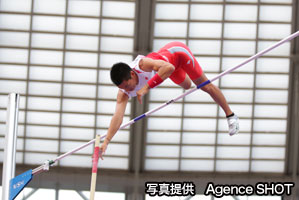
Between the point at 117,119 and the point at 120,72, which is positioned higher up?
the point at 120,72

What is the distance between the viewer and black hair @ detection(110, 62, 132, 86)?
3.11 metres

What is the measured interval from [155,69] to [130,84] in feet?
0.79

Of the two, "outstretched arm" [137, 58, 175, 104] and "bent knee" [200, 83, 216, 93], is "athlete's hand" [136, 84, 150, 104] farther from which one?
"bent knee" [200, 83, 216, 93]

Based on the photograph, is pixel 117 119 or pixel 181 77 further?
pixel 181 77

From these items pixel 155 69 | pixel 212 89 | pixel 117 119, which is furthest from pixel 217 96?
pixel 117 119

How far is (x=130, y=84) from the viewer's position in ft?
10.7

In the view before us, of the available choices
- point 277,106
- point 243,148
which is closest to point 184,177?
point 243,148

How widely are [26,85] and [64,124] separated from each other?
4.27ft

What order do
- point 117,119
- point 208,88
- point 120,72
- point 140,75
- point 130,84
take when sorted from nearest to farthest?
point 120,72
point 130,84
point 140,75
point 117,119
point 208,88

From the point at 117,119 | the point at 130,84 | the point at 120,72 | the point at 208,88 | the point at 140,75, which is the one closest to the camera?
the point at 120,72

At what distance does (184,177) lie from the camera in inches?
393

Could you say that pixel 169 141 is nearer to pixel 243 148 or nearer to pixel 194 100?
pixel 194 100

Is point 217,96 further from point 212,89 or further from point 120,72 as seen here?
point 120,72

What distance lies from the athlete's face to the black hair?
37 mm
